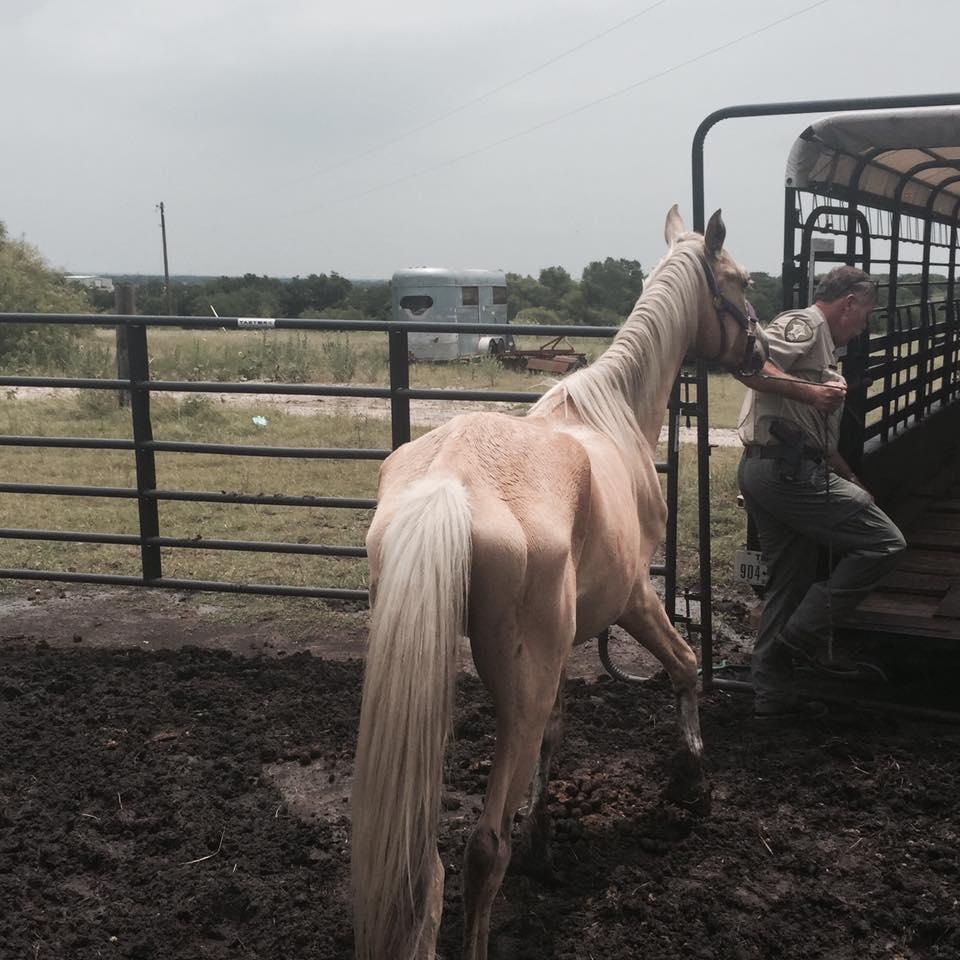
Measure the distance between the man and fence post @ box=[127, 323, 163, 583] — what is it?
10.4 ft

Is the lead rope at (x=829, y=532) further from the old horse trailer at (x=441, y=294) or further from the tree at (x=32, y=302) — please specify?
the old horse trailer at (x=441, y=294)

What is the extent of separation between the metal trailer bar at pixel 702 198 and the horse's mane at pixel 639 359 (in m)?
0.44

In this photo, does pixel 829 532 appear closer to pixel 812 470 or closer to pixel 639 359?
pixel 812 470

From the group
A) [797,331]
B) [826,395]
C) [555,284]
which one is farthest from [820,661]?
[555,284]

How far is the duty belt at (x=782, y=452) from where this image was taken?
151 inches

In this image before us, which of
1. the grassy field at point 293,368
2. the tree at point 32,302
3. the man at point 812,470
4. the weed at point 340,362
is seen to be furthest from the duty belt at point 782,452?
the tree at point 32,302

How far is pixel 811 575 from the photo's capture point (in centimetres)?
420

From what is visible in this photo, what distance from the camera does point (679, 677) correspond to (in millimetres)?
3412

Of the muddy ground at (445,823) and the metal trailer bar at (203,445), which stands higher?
the metal trailer bar at (203,445)

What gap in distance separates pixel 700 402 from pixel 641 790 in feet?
5.18

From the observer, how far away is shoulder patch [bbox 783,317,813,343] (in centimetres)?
378

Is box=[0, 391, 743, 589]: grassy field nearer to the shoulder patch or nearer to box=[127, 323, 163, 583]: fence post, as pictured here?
box=[127, 323, 163, 583]: fence post

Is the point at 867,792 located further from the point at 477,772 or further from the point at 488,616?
the point at 488,616

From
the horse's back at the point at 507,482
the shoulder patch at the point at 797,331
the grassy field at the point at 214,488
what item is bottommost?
the grassy field at the point at 214,488
